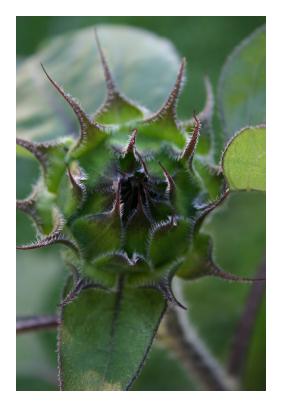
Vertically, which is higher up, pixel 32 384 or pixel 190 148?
pixel 190 148

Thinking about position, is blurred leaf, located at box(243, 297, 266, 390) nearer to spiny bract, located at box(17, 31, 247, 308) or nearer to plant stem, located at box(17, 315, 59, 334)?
plant stem, located at box(17, 315, 59, 334)

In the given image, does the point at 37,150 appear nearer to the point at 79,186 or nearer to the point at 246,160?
the point at 79,186

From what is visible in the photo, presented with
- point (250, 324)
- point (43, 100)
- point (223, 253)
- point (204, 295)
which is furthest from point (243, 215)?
point (43, 100)

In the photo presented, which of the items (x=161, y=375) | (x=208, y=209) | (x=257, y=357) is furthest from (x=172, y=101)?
(x=161, y=375)

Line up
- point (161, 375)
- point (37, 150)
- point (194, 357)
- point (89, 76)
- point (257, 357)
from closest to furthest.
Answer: point (37, 150) < point (194, 357) < point (89, 76) < point (257, 357) < point (161, 375)

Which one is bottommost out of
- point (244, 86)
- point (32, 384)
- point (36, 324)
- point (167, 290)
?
point (32, 384)

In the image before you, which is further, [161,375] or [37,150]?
[161,375]

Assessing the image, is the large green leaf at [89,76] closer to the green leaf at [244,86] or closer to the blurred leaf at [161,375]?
the green leaf at [244,86]

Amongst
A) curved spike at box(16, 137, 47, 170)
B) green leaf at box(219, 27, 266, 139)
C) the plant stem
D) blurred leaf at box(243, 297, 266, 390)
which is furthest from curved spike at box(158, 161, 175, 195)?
blurred leaf at box(243, 297, 266, 390)
